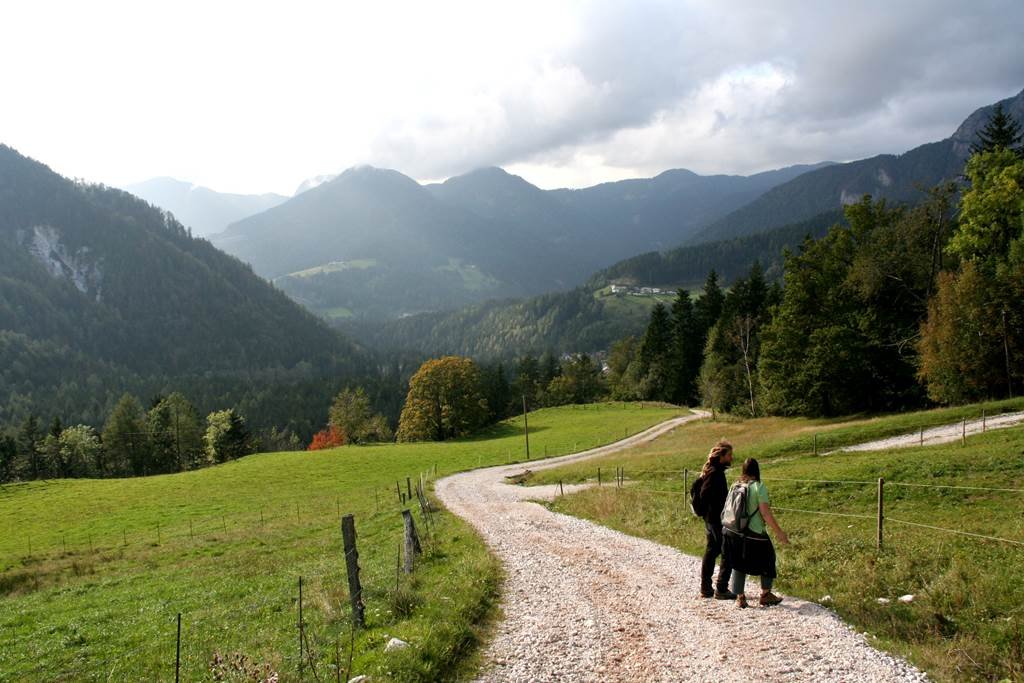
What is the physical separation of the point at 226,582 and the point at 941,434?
1538 inches

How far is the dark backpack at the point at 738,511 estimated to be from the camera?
10484 millimetres

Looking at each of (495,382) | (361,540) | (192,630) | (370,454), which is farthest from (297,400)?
(192,630)

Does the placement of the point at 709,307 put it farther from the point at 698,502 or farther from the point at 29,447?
the point at 29,447

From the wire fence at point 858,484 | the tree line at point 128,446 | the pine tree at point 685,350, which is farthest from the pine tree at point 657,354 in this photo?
the tree line at point 128,446

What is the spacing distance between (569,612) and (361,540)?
1782 cm

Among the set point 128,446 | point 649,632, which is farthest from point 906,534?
point 128,446

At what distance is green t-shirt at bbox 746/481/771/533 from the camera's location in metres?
10.4

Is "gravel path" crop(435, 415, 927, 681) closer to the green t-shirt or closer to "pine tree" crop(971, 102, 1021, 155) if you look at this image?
the green t-shirt

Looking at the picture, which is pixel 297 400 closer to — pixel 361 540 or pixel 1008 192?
pixel 361 540

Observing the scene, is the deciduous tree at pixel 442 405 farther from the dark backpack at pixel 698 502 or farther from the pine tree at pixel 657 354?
the dark backpack at pixel 698 502

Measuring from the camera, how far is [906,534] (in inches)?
581

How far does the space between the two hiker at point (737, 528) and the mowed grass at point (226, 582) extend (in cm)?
481

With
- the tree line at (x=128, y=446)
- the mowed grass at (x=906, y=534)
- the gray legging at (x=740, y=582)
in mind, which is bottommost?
the tree line at (x=128, y=446)


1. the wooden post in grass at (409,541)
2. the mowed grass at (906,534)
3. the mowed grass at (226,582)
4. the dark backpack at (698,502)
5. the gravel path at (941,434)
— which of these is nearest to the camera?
the mowed grass at (906,534)
